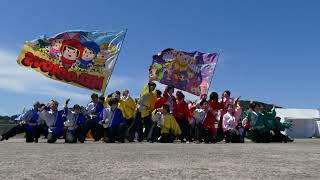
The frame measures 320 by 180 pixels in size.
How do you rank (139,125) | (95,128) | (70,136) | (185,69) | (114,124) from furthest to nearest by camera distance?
(185,69) → (95,128) → (139,125) → (114,124) → (70,136)

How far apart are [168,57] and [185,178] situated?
1658cm

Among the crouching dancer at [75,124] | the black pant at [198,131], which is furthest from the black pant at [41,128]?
the black pant at [198,131]

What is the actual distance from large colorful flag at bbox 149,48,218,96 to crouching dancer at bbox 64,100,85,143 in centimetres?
492

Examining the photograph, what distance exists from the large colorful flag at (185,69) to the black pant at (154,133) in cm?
479

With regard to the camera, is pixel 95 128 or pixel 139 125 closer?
pixel 139 125

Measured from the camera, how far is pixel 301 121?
140 ft

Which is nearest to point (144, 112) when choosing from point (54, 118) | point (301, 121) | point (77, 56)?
point (54, 118)

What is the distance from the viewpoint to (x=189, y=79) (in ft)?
72.0

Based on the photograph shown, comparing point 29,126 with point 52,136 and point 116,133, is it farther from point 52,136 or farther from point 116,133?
point 116,133

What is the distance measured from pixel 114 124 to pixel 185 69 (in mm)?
6381

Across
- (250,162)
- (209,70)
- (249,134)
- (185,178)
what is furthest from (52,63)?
(185,178)

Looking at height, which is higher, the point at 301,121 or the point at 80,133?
the point at 301,121

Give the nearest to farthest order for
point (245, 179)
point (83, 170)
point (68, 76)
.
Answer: point (245, 179) → point (83, 170) → point (68, 76)

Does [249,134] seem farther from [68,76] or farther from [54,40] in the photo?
[54,40]
